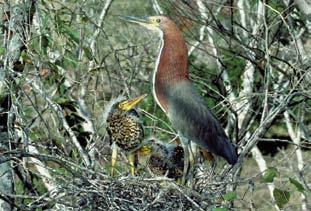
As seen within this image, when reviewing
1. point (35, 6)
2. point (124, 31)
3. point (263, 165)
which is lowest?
point (263, 165)

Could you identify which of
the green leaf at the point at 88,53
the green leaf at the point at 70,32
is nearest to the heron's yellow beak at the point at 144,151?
the green leaf at the point at 88,53

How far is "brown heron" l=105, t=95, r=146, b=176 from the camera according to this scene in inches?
204

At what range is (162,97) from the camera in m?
5.17

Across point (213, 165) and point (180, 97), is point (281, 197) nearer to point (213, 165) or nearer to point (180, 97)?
point (213, 165)

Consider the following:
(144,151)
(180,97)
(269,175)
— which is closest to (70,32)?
(180,97)

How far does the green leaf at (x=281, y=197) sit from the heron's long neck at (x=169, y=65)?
1165 mm

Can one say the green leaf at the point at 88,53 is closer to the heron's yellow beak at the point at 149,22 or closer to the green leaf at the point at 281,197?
the heron's yellow beak at the point at 149,22

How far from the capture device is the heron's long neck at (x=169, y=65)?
201 inches

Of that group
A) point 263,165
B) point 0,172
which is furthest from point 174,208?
point 263,165

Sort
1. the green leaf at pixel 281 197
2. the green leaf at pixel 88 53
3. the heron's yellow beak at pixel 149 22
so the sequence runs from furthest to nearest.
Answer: the heron's yellow beak at pixel 149 22 < the green leaf at pixel 88 53 < the green leaf at pixel 281 197

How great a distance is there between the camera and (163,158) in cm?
531

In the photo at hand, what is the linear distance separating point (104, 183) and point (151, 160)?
117 cm

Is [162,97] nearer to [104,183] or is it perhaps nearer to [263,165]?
[104,183]

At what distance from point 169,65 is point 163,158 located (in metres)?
0.57
